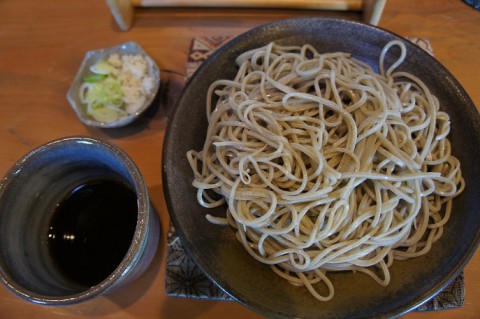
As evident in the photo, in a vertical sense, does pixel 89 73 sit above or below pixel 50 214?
above

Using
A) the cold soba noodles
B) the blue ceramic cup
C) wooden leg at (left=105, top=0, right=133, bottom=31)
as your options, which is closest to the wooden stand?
wooden leg at (left=105, top=0, right=133, bottom=31)

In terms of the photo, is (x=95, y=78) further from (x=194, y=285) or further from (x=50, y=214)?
(x=194, y=285)

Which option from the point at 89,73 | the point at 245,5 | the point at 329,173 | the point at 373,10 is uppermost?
the point at 373,10

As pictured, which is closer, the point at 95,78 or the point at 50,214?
the point at 50,214

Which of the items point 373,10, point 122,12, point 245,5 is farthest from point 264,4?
point 122,12

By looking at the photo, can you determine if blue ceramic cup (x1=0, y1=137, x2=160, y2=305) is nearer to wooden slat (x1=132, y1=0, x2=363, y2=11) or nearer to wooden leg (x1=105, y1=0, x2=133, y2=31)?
wooden leg (x1=105, y1=0, x2=133, y2=31)

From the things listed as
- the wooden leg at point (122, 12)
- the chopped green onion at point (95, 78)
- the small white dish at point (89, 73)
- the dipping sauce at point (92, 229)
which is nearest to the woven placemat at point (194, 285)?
the dipping sauce at point (92, 229)
